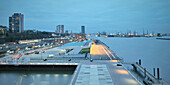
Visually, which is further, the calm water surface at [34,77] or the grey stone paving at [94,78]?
the calm water surface at [34,77]

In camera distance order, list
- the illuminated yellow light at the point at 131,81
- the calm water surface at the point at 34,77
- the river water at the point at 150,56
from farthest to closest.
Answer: the river water at the point at 150,56
the calm water surface at the point at 34,77
the illuminated yellow light at the point at 131,81

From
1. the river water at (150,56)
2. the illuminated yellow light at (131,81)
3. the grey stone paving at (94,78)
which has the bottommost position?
the river water at (150,56)

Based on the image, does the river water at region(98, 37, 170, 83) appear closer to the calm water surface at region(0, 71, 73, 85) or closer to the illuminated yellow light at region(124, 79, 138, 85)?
the illuminated yellow light at region(124, 79, 138, 85)

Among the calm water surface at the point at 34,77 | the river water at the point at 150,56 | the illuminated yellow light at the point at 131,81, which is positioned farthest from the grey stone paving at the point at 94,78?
the river water at the point at 150,56

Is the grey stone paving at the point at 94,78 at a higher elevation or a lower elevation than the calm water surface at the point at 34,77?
higher

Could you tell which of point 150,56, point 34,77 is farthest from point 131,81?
point 150,56

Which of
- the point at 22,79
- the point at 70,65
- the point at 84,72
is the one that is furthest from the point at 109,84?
the point at 22,79

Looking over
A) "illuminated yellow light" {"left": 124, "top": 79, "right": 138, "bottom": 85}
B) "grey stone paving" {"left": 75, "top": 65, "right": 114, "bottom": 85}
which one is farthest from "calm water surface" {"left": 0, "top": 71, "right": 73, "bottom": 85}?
"illuminated yellow light" {"left": 124, "top": 79, "right": 138, "bottom": 85}

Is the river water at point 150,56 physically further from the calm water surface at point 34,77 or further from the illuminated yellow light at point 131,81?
the calm water surface at point 34,77

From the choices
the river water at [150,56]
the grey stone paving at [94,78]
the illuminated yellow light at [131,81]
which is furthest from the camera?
the river water at [150,56]

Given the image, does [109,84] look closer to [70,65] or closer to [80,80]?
[80,80]

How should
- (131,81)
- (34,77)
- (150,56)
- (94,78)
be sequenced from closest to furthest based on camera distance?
(131,81) → (94,78) → (34,77) → (150,56)

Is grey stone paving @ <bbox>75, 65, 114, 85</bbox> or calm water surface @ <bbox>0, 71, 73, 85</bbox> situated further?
calm water surface @ <bbox>0, 71, 73, 85</bbox>

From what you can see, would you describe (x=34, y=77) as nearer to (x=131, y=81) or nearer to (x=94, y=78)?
(x=94, y=78)
